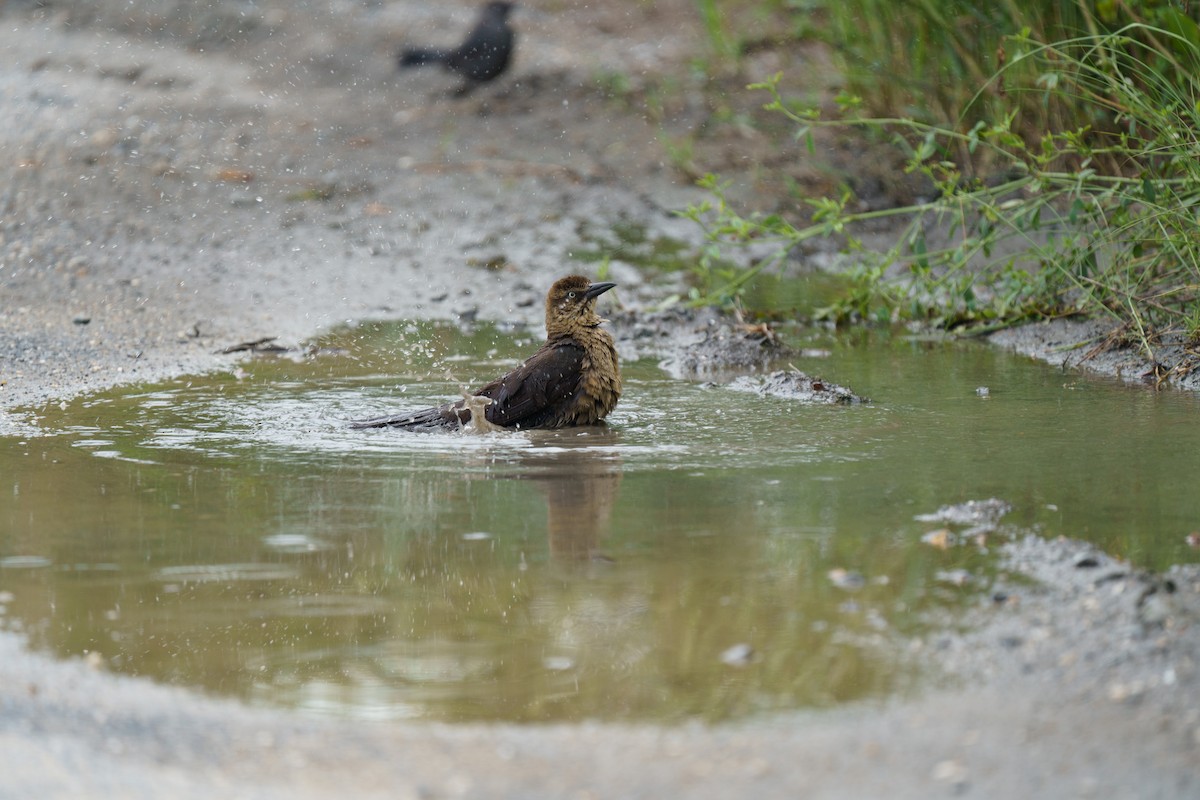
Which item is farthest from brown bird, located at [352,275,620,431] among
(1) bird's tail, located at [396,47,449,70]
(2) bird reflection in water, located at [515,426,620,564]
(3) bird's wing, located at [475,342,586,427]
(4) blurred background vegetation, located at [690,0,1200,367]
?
(1) bird's tail, located at [396,47,449,70]

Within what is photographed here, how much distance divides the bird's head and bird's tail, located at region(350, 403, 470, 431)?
0.70 m

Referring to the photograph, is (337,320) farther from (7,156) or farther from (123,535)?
(123,535)

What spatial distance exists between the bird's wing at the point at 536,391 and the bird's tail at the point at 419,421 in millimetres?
160

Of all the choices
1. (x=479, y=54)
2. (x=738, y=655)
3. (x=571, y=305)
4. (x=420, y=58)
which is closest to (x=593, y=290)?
(x=571, y=305)

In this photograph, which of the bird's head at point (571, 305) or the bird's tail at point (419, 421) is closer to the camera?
the bird's tail at point (419, 421)

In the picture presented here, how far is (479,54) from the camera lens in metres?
13.0

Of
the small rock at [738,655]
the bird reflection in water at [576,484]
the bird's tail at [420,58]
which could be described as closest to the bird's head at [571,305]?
the bird reflection in water at [576,484]

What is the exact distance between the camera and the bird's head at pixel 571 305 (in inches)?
267

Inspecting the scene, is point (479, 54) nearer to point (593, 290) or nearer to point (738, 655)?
point (593, 290)

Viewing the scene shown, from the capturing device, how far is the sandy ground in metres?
2.90

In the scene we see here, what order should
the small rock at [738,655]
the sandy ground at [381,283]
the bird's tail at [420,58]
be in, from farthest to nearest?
1. the bird's tail at [420,58]
2. the small rock at [738,655]
3. the sandy ground at [381,283]

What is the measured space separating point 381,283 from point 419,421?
3518mm

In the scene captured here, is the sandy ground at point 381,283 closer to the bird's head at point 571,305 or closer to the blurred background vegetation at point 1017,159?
the blurred background vegetation at point 1017,159

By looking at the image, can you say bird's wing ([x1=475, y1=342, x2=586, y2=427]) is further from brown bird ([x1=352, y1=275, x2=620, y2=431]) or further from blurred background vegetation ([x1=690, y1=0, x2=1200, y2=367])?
blurred background vegetation ([x1=690, y1=0, x2=1200, y2=367])
